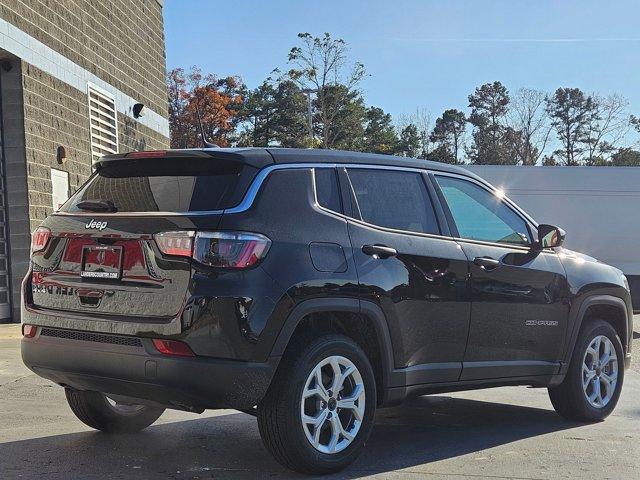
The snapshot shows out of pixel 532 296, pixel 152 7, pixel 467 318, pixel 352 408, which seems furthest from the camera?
pixel 152 7

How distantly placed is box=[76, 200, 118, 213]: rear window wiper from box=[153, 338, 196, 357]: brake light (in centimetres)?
90

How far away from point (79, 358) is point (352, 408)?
5.08 ft

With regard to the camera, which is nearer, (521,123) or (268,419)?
(268,419)

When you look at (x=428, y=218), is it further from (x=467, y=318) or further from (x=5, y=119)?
(x=5, y=119)

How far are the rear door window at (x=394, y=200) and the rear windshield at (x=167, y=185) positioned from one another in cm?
89

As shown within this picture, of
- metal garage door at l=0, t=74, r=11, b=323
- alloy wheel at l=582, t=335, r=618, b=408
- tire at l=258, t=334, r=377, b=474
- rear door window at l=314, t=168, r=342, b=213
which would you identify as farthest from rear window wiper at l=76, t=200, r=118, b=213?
metal garage door at l=0, t=74, r=11, b=323

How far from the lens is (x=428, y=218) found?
16.8 ft

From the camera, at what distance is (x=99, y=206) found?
4453 mm

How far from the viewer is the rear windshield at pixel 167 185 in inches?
165

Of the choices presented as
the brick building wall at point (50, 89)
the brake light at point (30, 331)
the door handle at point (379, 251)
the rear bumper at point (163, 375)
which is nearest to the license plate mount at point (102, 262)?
the rear bumper at point (163, 375)

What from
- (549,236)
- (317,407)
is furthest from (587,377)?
(317,407)

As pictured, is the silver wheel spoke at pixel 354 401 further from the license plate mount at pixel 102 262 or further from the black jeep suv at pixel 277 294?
the license plate mount at pixel 102 262

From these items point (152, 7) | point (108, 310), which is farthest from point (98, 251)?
point (152, 7)

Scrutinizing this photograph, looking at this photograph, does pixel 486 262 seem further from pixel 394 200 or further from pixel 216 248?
pixel 216 248
